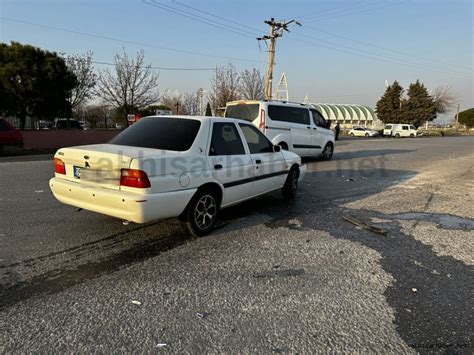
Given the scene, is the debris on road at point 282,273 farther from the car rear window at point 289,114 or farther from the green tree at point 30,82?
the green tree at point 30,82

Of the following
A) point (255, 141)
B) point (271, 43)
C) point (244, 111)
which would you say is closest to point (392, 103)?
point (271, 43)

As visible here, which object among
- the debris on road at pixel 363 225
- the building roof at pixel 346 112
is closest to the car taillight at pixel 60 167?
the debris on road at pixel 363 225

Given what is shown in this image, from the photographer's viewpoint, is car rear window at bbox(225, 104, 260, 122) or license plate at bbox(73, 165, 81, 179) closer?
license plate at bbox(73, 165, 81, 179)

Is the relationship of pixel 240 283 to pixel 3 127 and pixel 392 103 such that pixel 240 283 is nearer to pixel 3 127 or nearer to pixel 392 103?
pixel 3 127

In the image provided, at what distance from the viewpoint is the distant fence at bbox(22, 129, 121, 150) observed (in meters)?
18.6

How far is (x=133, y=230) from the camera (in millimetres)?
4910

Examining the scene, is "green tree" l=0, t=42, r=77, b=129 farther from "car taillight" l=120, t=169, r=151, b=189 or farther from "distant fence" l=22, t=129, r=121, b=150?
"car taillight" l=120, t=169, r=151, b=189

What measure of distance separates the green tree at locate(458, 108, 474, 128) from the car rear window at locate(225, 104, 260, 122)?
74967 millimetres

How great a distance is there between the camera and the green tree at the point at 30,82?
22203 mm

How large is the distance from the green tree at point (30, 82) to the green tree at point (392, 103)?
2155 inches

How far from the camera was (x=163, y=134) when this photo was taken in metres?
4.78

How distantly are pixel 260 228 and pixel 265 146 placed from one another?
5.26ft

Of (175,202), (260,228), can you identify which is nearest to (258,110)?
(260,228)

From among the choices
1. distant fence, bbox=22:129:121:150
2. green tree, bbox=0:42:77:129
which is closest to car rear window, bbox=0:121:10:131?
distant fence, bbox=22:129:121:150
